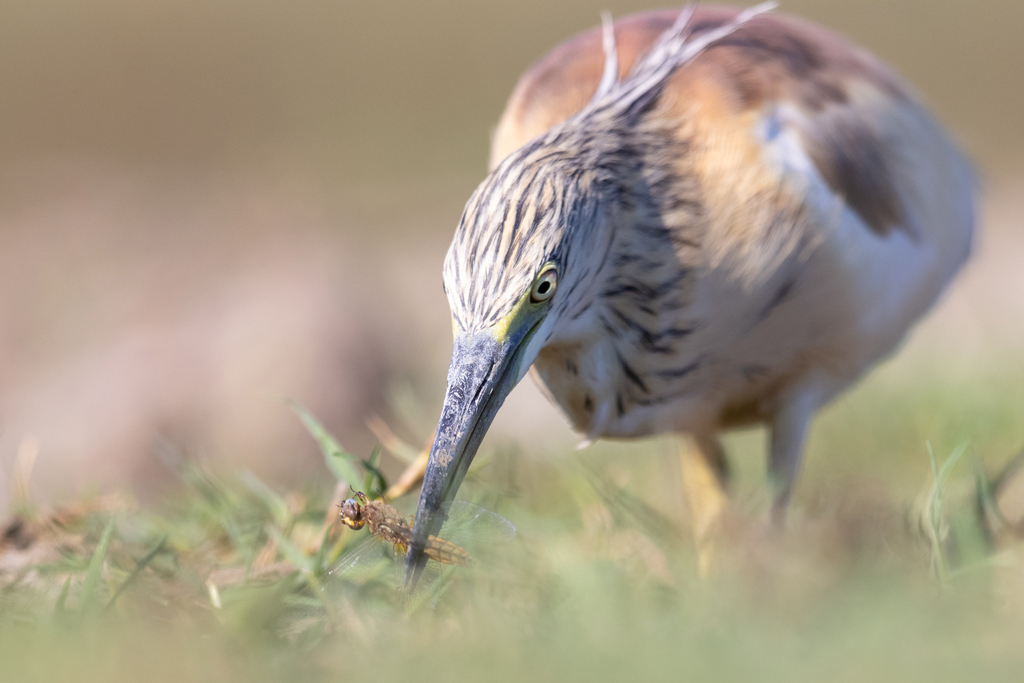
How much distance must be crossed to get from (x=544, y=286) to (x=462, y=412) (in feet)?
1.08

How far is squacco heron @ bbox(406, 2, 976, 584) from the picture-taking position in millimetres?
2324

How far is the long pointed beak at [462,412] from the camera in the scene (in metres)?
2.24

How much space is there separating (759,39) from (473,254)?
61.7 inches

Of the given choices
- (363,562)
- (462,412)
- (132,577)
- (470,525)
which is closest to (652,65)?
(462,412)

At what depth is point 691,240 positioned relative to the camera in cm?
284

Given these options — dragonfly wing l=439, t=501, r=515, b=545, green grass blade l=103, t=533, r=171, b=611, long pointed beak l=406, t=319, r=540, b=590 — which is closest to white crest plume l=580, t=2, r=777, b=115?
long pointed beak l=406, t=319, r=540, b=590

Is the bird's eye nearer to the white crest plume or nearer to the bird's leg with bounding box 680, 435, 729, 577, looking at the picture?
the white crest plume

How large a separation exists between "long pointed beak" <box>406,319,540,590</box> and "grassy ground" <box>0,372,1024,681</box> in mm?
180

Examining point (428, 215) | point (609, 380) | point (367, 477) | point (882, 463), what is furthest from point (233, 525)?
point (428, 215)

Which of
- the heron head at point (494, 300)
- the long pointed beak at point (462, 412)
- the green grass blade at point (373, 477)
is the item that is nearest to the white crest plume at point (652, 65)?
the heron head at point (494, 300)

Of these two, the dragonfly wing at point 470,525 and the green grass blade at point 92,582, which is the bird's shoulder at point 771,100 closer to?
the dragonfly wing at point 470,525

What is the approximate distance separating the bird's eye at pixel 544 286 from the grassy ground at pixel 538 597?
582 millimetres

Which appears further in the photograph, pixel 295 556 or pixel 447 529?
pixel 295 556

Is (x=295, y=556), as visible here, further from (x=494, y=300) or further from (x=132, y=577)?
(x=494, y=300)
